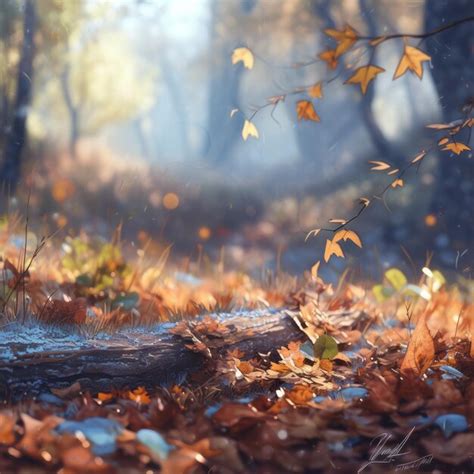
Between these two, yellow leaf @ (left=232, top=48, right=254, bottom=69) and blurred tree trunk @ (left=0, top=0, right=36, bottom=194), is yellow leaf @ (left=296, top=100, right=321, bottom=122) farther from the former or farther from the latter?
blurred tree trunk @ (left=0, top=0, right=36, bottom=194)

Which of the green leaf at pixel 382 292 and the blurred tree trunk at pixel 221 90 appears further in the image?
the blurred tree trunk at pixel 221 90

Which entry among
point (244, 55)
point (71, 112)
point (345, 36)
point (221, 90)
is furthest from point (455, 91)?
point (221, 90)

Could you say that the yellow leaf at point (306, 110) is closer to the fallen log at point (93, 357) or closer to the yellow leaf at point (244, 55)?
the yellow leaf at point (244, 55)

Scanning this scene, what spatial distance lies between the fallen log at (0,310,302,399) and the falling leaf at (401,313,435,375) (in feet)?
2.59

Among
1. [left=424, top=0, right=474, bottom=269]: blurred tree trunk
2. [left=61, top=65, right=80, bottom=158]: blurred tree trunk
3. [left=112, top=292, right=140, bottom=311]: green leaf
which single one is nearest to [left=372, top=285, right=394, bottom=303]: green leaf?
[left=112, top=292, right=140, bottom=311]: green leaf

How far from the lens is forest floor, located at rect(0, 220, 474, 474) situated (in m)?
1.85

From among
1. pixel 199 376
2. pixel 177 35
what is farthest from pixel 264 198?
pixel 177 35

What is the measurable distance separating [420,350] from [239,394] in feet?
2.74

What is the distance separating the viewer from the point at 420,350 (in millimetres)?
2494

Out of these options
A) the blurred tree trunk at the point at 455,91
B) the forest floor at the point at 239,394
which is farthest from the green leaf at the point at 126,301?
the blurred tree trunk at the point at 455,91
